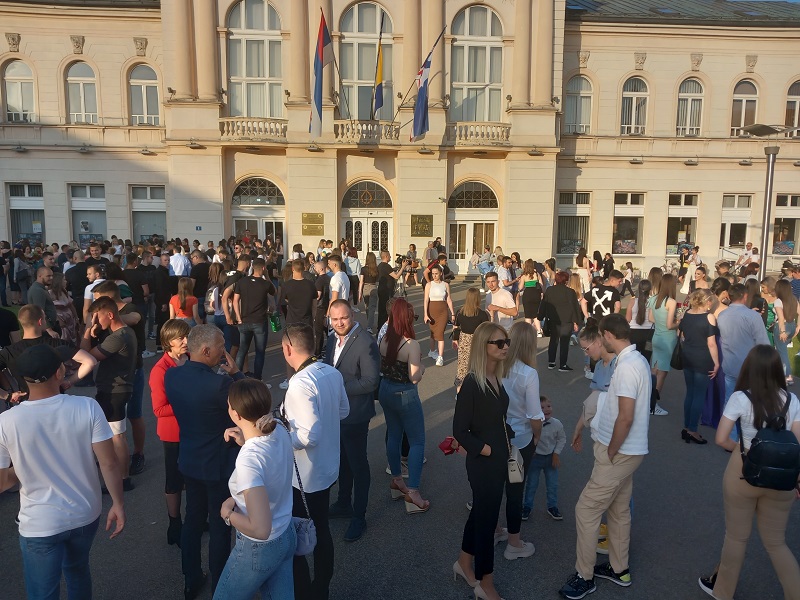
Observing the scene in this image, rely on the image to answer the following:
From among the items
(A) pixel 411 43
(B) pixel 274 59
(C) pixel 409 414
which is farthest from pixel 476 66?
(C) pixel 409 414

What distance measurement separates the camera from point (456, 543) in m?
5.00

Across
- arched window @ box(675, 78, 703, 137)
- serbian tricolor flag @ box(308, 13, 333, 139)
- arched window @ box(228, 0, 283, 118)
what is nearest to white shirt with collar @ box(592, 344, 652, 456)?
serbian tricolor flag @ box(308, 13, 333, 139)

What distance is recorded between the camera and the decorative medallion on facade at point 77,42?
24.2m

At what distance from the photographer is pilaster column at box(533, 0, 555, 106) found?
2373cm

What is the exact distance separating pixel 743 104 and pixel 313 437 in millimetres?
29913

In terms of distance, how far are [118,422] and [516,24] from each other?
23483 millimetres

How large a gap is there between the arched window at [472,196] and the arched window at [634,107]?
709cm

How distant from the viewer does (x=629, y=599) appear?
4262mm

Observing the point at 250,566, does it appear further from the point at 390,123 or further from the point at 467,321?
the point at 390,123

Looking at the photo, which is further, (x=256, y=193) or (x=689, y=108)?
(x=689, y=108)

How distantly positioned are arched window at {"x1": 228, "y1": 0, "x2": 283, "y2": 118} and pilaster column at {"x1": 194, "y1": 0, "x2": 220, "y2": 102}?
2.26ft

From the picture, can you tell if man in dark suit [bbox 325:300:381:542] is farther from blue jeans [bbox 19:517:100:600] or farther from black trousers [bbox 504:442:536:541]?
blue jeans [bbox 19:517:100:600]

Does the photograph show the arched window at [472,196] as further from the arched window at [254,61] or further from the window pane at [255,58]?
the window pane at [255,58]

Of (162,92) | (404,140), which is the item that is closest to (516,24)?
(404,140)
